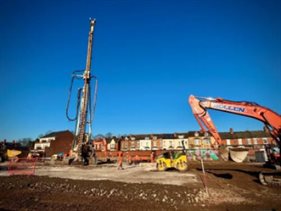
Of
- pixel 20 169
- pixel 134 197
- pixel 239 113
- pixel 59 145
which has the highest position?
pixel 59 145

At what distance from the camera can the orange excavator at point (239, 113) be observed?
41.6ft

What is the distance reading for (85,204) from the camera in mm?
8492

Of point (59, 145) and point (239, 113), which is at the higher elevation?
point (59, 145)

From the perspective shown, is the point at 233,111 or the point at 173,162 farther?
the point at 173,162

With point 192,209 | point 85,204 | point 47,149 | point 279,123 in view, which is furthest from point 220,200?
point 47,149

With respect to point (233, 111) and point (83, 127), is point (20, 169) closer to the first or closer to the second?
point (83, 127)

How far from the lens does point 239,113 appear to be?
1473 cm

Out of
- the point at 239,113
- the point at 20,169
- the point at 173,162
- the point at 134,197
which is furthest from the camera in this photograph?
the point at 20,169

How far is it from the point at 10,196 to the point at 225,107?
566 inches

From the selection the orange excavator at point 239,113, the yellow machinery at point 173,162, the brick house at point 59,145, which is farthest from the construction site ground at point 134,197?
the brick house at point 59,145

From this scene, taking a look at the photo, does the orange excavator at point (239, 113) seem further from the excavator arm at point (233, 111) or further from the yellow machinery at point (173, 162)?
the yellow machinery at point (173, 162)

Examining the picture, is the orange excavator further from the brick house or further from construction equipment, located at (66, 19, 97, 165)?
the brick house

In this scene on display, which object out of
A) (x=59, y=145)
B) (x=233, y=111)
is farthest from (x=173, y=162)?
(x=59, y=145)

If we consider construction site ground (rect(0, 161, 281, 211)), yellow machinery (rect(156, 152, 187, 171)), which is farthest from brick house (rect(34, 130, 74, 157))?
construction site ground (rect(0, 161, 281, 211))
